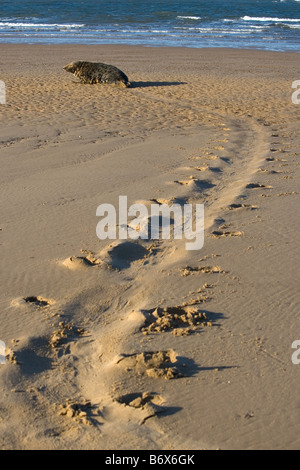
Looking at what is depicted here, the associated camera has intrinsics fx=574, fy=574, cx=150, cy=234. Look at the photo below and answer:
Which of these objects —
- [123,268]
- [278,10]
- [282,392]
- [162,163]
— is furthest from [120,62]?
[278,10]

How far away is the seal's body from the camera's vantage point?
1439cm

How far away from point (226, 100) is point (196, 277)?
9287mm

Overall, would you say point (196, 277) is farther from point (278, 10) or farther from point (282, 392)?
point (278, 10)

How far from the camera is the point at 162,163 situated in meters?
7.90

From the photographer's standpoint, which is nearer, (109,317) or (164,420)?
(164,420)

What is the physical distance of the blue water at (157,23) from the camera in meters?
26.9

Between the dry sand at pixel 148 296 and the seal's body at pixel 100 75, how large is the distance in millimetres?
4834

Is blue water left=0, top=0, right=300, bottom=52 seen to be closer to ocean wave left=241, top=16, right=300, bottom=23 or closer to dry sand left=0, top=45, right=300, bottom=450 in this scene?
ocean wave left=241, top=16, right=300, bottom=23

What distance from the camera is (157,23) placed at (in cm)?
3591

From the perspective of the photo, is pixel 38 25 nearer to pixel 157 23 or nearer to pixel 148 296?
pixel 157 23

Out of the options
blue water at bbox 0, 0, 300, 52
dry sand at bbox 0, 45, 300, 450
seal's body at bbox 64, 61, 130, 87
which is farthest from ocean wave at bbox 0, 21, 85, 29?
dry sand at bbox 0, 45, 300, 450

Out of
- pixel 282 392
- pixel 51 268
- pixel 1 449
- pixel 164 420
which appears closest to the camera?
pixel 1 449

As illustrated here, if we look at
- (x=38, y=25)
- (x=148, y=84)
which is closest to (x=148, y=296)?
(x=148, y=84)

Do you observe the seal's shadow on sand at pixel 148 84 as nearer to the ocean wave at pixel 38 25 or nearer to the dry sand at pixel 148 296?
the dry sand at pixel 148 296
